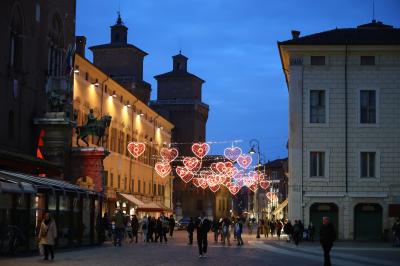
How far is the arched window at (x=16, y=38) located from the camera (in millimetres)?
41406

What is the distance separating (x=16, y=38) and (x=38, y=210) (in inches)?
546

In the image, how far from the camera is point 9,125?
1599 inches

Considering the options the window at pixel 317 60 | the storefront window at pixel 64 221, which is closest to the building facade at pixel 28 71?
the storefront window at pixel 64 221

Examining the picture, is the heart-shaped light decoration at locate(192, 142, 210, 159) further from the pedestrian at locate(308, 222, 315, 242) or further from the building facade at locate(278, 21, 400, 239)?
the pedestrian at locate(308, 222, 315, 242)

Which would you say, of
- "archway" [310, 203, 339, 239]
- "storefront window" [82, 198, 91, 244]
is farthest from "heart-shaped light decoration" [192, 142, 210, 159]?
"storefront window" [82, 198, 91, 244]

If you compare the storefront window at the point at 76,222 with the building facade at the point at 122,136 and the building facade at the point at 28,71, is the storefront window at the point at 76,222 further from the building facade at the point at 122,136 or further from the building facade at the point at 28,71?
the building facade at the point at 122,136

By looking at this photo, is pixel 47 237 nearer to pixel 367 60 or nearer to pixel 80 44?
pixel 367 60

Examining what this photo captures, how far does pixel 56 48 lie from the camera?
158ft

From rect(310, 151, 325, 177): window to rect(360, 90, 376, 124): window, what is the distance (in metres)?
3.61

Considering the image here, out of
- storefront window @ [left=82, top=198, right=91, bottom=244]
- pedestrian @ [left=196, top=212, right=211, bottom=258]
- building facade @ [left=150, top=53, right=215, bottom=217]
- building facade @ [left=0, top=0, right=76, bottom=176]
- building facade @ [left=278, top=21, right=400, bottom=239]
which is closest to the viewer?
pedestrian @ [left=196, top=212, right=211, bottom=258]

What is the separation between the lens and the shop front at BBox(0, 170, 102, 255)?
28.2m

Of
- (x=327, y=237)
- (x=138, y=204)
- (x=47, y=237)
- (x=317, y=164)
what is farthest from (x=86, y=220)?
(x=138, y=204)

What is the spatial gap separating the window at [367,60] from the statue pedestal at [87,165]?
59.9 ft

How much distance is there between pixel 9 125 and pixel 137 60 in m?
68.5
